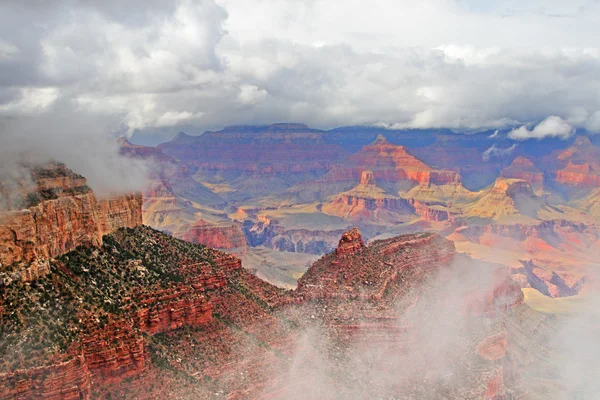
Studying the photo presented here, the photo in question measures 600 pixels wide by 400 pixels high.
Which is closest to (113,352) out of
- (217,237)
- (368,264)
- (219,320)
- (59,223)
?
(59,223)

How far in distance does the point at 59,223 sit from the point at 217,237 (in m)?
128

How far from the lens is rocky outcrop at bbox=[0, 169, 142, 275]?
38.9m

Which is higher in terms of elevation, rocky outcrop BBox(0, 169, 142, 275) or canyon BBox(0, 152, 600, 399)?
rocky outcrop BBox(0, 169, 142, 275)

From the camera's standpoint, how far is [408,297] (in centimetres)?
7112

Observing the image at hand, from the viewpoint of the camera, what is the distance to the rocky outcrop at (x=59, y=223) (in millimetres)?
38875

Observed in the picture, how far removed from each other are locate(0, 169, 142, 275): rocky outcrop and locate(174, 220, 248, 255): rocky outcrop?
11214cm

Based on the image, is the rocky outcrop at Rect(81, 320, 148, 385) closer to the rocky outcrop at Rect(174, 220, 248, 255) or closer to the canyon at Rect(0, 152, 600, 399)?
the canyon at Rect(0, 152, 600, 399)

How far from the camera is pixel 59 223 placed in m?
45.2

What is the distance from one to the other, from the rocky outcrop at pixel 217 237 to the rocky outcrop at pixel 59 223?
112m

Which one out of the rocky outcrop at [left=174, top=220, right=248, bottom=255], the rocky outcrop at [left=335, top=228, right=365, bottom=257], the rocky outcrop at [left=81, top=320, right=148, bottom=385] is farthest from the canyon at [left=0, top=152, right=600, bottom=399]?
the rocky outcrop at [left=174, top=220, right=248, bottom=255]

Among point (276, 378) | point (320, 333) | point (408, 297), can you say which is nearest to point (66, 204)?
point (276, 378)

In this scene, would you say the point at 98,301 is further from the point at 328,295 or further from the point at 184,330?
the point at 328,295

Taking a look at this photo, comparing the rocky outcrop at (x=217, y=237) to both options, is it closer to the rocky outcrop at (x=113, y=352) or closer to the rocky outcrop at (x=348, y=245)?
the rocky outcrop at (x=348, y=245)

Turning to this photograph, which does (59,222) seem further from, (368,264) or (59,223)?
(368,264)
